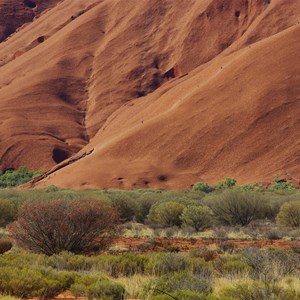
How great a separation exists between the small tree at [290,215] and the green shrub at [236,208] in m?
1.92

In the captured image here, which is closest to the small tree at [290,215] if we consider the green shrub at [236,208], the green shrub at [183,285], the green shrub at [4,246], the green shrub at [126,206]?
the green shrub at [236,208]

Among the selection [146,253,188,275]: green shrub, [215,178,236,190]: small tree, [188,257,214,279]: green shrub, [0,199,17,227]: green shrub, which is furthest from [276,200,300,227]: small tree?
[215,178,236,190]: small tree

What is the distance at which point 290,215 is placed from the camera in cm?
2588

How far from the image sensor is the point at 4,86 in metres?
92.5

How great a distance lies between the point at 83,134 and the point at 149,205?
165ft

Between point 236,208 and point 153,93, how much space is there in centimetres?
5604

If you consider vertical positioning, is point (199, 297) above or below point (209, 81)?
below

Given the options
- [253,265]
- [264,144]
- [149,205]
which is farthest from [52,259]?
[264,144]

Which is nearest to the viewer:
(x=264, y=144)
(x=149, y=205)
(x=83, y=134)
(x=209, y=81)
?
(x=149, y=205)

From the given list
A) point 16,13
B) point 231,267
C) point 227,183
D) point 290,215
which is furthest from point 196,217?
point 16,13

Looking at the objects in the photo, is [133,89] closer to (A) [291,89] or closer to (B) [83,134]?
(B) [83,134]

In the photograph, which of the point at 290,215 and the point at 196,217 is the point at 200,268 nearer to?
the point at 196,217

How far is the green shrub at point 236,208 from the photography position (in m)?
27.3

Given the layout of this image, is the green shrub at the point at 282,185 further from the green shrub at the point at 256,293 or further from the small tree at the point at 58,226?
the green shrub at the point at 256,293
